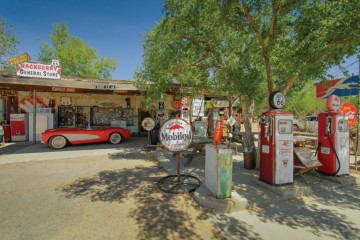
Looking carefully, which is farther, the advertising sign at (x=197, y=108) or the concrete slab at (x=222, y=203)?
the advertising sign at (x=197, y=108)

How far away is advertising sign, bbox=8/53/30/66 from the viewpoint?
926 cm

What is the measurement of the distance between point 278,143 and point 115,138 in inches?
334

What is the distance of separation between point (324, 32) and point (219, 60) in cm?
292

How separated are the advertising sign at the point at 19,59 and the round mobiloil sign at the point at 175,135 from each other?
903 centimetres

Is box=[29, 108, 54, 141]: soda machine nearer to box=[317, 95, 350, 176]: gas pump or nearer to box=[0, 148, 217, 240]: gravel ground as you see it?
box=[0, 148, 217, 240]: gravel ground

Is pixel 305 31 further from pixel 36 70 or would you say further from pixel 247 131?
pixel 36 70

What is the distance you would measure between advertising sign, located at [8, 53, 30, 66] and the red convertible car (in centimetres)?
348

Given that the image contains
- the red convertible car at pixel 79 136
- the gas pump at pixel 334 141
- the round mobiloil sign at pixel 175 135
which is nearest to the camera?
the round mobiloil sign at pixel 175 135

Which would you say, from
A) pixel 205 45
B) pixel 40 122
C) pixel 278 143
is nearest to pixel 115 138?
pixel 40 122

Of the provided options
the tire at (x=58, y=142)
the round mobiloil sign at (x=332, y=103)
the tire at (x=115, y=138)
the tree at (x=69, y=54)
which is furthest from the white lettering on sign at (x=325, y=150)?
the tree at (x=69, y=54)

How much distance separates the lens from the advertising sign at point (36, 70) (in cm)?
928

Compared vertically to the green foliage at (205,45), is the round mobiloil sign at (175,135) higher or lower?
lower

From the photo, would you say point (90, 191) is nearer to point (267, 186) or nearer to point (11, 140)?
point (267, 186)

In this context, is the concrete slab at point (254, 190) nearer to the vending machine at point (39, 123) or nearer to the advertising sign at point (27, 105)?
the vending machine at point (39, 123)
